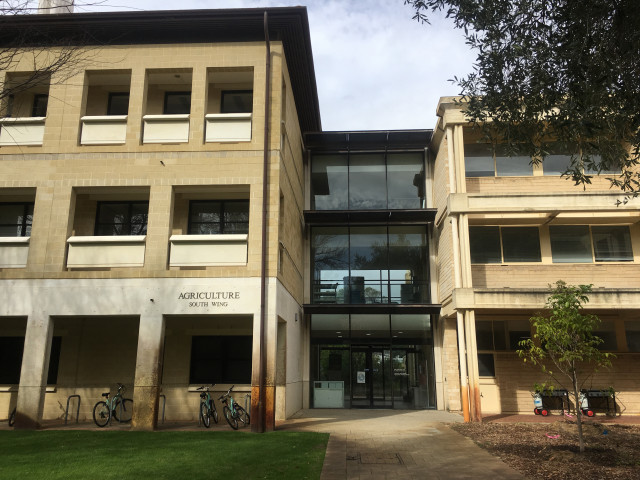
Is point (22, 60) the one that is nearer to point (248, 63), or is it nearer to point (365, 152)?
point (248, 63)

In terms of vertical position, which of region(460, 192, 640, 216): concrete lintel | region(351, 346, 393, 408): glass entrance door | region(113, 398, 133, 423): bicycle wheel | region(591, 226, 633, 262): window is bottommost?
region(113, 398, 133, 423): bicycle wheel

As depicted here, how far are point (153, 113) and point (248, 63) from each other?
371cm

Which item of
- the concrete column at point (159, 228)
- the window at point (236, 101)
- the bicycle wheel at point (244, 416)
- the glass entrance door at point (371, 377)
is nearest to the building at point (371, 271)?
the glass entrance door at point (371, 377)

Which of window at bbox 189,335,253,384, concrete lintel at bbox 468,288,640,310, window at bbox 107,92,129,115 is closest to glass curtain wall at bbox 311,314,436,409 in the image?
concrete lintel at bbox 468,288,640,310

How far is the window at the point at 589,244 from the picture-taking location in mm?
18641

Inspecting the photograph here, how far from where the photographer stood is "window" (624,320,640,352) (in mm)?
18312

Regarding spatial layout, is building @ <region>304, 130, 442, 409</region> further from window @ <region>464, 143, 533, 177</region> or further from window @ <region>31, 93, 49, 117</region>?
window @ <region>31, 93, 49, 117</region>

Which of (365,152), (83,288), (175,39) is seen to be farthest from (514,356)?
(175,39)

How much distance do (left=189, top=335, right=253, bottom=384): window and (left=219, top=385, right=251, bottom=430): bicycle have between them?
1482 mm

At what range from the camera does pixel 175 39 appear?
15.2 meters

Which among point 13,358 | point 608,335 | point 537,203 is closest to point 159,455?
point 13,358

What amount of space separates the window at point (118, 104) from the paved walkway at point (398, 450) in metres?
11.0

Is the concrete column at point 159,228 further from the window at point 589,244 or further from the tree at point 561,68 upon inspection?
the window at point 589,244

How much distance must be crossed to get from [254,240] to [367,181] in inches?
366
